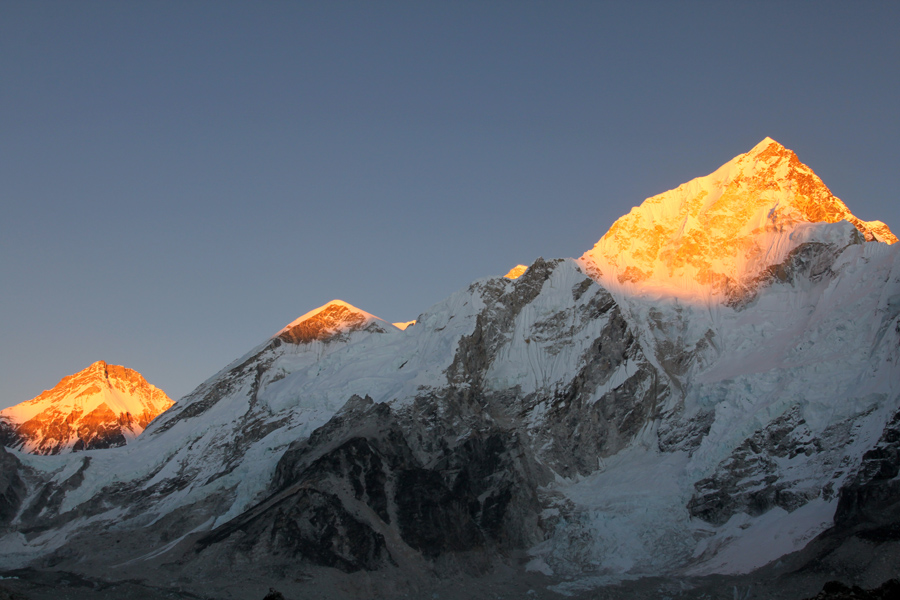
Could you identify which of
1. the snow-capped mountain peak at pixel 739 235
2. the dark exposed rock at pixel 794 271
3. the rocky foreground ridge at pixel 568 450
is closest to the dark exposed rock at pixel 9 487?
the rocky foreground ridge at pixel 568 450

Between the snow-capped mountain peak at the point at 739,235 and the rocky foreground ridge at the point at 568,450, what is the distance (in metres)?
0.54

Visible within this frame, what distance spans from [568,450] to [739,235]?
6690 centimetres

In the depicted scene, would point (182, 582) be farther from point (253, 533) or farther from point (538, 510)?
point (538, 510)

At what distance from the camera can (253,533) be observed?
424 ft

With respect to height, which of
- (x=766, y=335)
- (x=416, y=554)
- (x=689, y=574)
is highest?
(x=766, y=335)

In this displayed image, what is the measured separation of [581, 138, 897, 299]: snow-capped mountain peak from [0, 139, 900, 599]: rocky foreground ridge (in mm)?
537

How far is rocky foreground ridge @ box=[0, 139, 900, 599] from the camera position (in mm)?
121000

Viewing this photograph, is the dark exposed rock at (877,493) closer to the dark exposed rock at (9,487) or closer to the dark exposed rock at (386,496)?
the dark exposed rock at (386,496)

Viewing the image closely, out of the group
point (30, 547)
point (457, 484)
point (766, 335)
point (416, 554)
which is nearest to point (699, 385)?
point (766, 335)

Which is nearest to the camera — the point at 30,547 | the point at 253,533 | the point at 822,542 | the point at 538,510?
the point at 822,542

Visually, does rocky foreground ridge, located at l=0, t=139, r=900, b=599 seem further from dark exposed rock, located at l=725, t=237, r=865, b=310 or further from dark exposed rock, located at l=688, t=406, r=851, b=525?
dark exposed rock, located at l=725, t=237, r=865, b=310

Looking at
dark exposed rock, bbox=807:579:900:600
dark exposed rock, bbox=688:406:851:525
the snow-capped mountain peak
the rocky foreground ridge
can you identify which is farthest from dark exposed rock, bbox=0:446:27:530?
dark exposed rock, bbox=807:579:900:600

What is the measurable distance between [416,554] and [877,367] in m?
72.9

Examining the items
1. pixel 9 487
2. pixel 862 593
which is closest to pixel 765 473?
pixel 862 593
